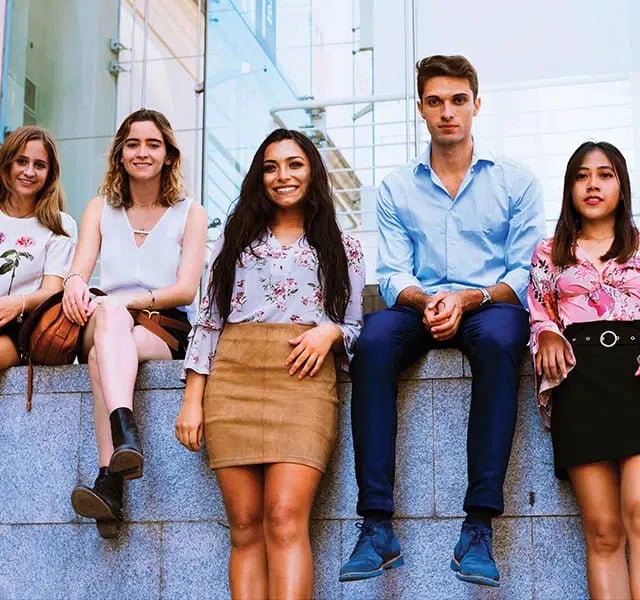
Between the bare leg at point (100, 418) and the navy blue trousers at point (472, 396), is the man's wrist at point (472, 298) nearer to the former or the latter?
the navy blue trousers at point (472, 396)

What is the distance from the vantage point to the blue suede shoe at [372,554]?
3.58 m

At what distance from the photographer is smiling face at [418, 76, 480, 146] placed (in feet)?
14.8

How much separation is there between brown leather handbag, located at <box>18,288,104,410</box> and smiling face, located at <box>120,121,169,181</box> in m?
0.59

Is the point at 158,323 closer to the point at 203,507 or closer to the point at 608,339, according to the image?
the point at 203,507

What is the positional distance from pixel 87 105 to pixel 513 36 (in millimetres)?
2839

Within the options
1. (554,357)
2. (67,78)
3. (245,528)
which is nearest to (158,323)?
(245,528)

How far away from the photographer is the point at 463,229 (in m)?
4.47

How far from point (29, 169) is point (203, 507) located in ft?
5.83

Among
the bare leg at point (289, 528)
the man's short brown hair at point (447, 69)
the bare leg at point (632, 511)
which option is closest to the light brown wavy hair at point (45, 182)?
the man's short brown hair at point (447, 69)

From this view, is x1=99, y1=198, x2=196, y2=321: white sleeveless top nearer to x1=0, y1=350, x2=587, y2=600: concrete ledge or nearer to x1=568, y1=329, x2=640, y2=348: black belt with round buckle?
x1=0, y1=350, x2=587, y2=600: concrete ledge

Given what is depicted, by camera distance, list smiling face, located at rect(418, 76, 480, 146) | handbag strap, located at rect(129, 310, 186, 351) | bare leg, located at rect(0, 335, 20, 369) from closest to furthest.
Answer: smiling face, located at rect(418, 76, 480, 146) → handbag strap, located at rect(129, 310, 186, 351) → bare leg, located at rect(0, 335, 20, 369)

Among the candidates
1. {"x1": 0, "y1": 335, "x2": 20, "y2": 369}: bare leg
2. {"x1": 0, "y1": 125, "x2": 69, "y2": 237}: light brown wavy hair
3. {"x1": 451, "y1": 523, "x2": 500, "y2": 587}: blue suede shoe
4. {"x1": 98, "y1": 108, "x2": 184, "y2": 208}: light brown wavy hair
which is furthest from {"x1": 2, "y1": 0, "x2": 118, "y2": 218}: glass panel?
{"x1": 451, "y1": 523, "x2": 500, "y2": 587}: blue suede shoe

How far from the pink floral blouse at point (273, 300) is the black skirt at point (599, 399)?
2.55 feet

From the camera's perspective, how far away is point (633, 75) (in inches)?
241
